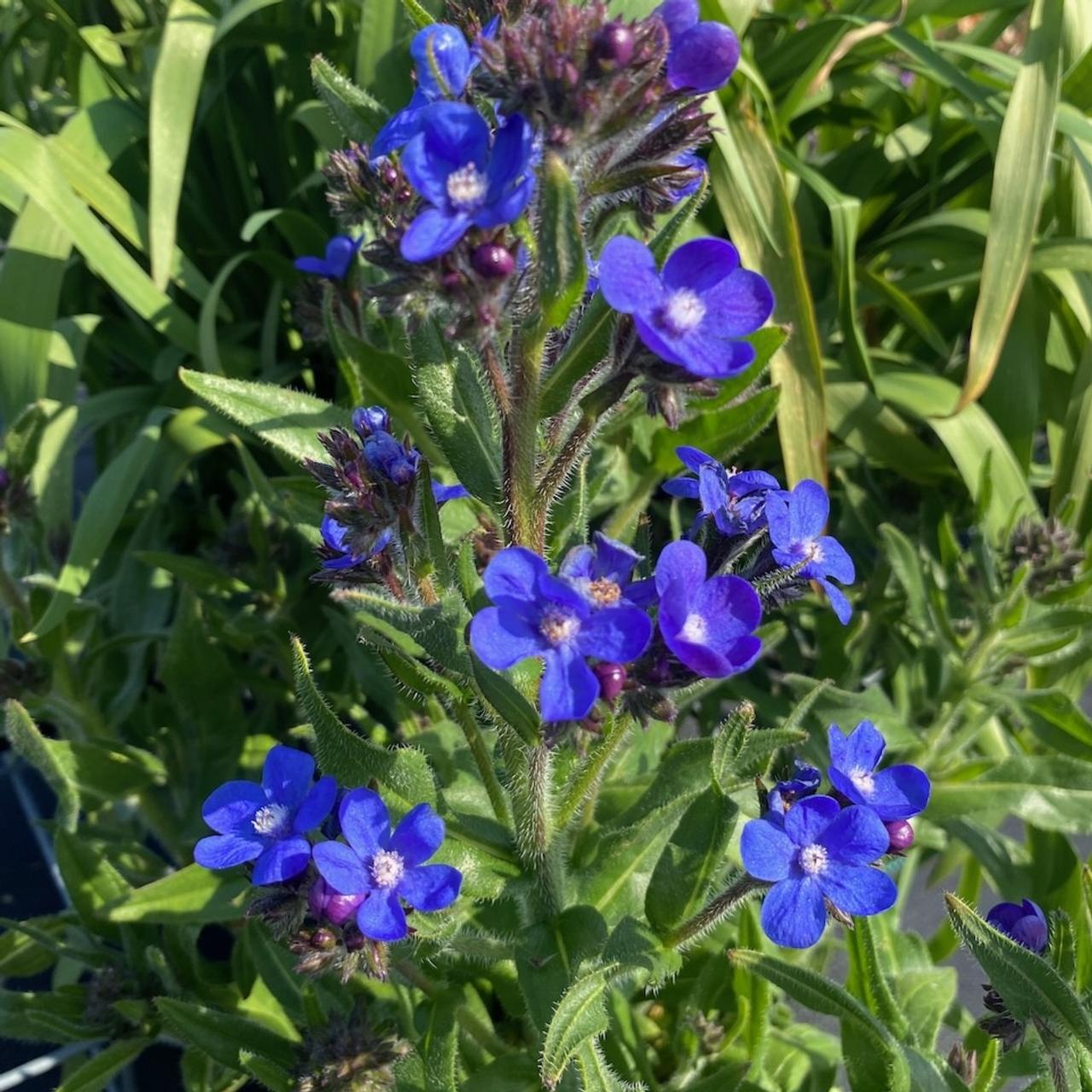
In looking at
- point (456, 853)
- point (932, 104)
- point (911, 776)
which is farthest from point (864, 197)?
point (456, 853)

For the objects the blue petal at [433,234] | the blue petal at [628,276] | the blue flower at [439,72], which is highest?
the blue flower at [439,72]

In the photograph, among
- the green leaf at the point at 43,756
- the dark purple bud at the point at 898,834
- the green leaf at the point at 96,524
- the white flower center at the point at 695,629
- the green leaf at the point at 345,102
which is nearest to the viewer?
the white flower center at the point at 695,629

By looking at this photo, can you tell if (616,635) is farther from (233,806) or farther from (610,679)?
(233,806)

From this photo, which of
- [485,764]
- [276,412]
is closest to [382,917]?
[485,764]

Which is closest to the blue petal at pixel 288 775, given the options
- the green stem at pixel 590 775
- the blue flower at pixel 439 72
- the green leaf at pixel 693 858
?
the green stem at pixel 590 775

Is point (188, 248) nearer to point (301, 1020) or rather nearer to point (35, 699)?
point (35, 699)

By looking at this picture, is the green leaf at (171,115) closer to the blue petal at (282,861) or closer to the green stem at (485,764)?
the green stem at (485,764)

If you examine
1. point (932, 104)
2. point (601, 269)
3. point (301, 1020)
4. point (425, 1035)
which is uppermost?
point (601, 269)
